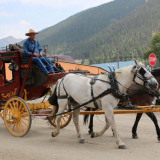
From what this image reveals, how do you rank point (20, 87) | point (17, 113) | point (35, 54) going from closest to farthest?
1. point (17, 113)
2. point (35, 54)
3. point (20, 87)

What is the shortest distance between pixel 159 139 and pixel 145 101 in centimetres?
106

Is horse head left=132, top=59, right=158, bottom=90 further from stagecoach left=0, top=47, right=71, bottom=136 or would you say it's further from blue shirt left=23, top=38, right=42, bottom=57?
blue shirt left=23, top=38, right=42, bottom=57

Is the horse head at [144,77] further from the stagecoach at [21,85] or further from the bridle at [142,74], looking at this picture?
the stagecoach at [21,85]

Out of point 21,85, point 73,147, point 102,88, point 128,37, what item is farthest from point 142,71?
point 128,37

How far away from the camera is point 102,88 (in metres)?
6.73

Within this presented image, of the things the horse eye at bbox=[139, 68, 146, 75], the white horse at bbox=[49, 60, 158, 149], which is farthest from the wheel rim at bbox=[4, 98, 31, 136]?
the horse eye at bbox=[139, 68, 146, 75]

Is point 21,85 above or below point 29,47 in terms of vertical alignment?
below

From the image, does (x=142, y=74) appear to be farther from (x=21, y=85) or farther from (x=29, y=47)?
(x=21, y=85)

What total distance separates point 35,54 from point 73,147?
2858 mm

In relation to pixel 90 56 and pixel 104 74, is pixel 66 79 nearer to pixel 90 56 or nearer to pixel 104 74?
pixel 104 74

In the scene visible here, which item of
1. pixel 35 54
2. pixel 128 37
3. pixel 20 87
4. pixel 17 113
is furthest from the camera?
pixel 128 37

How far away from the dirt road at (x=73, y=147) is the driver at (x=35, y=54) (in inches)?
70.1

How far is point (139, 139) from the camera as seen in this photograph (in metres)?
7.44

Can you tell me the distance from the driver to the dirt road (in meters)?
1.78
